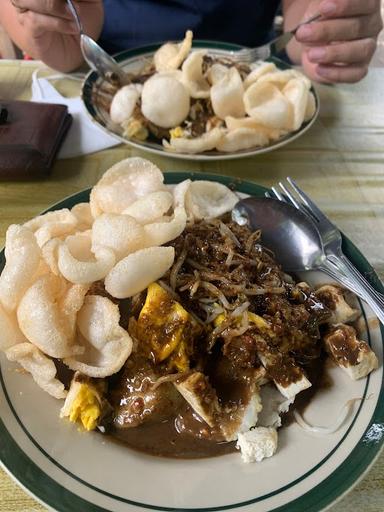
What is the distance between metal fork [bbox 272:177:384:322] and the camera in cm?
101

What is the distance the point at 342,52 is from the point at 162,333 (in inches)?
58.1

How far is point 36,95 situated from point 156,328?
128 cm

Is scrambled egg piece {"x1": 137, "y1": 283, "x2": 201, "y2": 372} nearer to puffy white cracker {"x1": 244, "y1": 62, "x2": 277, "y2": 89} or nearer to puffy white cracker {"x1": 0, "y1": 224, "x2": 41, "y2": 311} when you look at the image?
puffy white cracker {"x1": 0, "y1": 224, "x2": 41, "y2": 311}

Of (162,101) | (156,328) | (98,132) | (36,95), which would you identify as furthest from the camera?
(36,95)

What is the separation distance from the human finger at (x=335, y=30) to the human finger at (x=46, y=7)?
2.91ft

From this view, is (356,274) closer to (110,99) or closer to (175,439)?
(175,439)

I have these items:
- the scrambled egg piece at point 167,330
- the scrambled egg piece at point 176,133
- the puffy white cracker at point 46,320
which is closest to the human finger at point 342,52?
the scrambled egg piece at point 176,133

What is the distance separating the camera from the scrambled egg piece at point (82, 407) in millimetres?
825

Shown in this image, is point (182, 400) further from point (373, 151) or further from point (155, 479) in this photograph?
point (373, 151)

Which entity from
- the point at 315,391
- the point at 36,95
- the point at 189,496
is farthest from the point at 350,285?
the point at 36,95

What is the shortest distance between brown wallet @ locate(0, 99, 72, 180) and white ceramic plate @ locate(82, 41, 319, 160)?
129 millimetres

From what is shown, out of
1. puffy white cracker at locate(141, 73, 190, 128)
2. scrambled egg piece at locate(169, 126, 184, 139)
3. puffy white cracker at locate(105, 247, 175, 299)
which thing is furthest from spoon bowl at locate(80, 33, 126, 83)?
puffy white cracker at locate(105, 247, 175, 299)

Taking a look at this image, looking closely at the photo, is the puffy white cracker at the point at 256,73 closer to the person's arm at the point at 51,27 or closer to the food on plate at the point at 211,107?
the food on plate at the point at 211,107

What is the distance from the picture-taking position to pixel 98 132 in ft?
5.41
